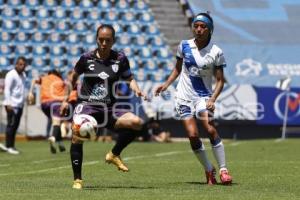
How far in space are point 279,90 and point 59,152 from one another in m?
11.8

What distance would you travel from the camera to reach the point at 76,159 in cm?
945

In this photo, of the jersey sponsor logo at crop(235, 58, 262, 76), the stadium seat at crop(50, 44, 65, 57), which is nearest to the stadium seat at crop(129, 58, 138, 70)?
the stadium seat at crop(50, 44, 65, 57)

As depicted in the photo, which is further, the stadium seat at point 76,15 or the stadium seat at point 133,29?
the stadium seat at point 133,29

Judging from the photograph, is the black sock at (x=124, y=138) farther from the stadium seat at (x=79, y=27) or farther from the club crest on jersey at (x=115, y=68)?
the stadium seat at (x=79, y=27)

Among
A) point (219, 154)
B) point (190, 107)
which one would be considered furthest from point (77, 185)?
point (219, 154)

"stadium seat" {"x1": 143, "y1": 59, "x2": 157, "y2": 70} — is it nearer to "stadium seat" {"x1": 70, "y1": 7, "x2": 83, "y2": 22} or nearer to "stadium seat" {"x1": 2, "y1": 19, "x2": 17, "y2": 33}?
"stadium seat" {"x1": 70, "y1": 7, "x2": 83, "y2": 22}

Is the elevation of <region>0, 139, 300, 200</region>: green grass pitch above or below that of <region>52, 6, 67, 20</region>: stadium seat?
below

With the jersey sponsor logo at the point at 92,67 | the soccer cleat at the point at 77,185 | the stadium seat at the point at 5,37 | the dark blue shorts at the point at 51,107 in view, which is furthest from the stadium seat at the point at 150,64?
the soccer cleat at the point at 77,185

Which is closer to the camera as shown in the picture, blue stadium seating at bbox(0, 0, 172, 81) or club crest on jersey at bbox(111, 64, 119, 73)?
club crest on jersey at bbox(111, 64, 119, 73)

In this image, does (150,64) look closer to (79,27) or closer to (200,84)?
(79,27)

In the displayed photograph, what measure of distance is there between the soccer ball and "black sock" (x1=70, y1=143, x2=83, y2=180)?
0.13 meters

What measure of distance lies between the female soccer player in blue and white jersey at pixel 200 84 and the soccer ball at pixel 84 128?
1.31m

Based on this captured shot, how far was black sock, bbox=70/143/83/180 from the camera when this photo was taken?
9.41 meters

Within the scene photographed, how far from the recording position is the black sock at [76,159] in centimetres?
941
